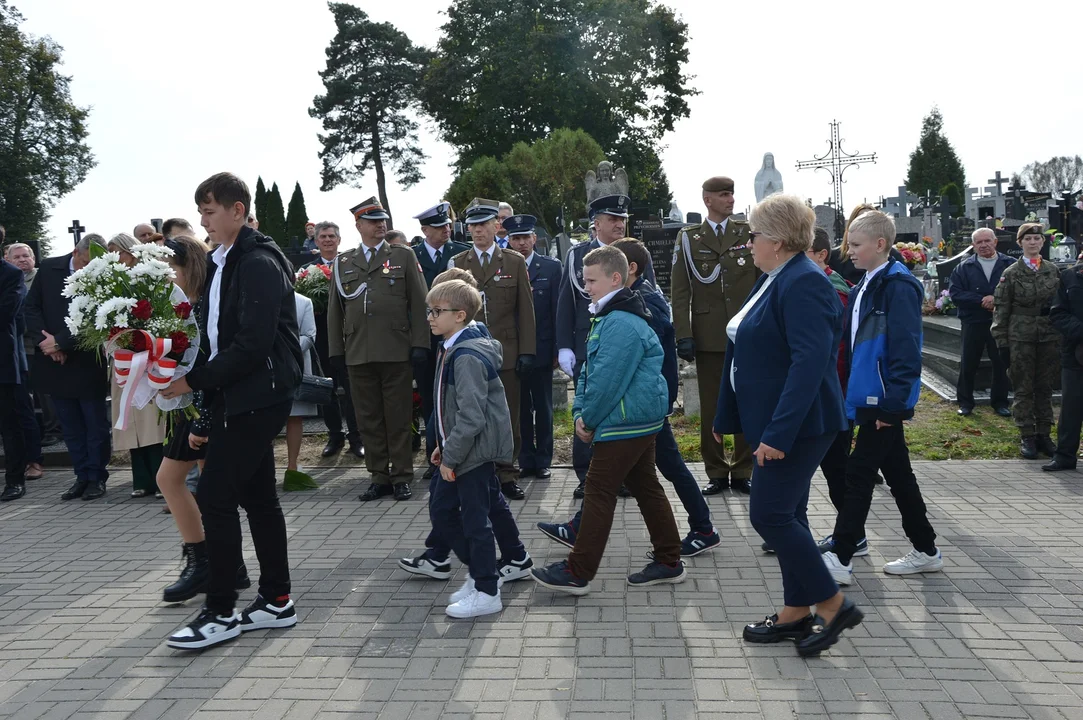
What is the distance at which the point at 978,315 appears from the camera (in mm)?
10141

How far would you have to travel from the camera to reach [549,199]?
119 ft

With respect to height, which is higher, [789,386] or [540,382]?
[789,386]

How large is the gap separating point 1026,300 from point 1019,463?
165 centimetres

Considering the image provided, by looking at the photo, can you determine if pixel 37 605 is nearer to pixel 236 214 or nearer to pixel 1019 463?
pixel 236 214

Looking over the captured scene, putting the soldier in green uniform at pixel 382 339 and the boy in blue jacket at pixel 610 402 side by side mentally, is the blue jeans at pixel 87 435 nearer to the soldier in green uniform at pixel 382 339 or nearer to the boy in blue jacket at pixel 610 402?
the soldier in green uniform at pixel 382 339

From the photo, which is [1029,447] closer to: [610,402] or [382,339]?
[610,402]

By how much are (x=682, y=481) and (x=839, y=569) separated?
3.29 ft

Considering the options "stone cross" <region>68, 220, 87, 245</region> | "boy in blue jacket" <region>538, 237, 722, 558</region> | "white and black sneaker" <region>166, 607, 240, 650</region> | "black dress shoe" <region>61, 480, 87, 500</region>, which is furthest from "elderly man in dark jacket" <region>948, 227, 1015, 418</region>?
"stone cross" <region>68, 220, 87, 245</region>

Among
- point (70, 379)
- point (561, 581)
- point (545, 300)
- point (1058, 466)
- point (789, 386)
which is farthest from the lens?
point (545, 300)

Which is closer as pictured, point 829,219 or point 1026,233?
point 1026,233

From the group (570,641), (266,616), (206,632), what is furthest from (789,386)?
(206,632)

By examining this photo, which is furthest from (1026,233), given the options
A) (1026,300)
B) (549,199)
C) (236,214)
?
(549,199)

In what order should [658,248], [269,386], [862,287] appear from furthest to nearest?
[658,248], [862,287], [269,386]

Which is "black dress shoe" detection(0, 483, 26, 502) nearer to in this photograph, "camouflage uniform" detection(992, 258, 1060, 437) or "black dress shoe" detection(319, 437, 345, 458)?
"black dress shoe" detection(319, 437, 345, 458)
